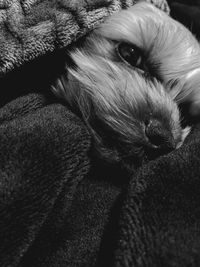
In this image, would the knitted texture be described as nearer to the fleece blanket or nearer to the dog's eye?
the fleece blanket

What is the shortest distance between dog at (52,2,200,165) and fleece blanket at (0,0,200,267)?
61 mm

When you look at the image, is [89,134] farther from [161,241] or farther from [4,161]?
[161,241]

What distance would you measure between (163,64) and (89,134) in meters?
0.39

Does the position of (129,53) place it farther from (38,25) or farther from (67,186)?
(67,186)

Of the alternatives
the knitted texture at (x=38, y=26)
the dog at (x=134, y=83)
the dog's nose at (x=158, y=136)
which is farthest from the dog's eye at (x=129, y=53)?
the dog's nose at (x=158, y=136)

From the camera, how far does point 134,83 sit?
991mm

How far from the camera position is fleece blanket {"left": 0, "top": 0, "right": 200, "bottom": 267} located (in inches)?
24.0

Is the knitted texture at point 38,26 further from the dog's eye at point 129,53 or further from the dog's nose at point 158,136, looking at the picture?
the dog's nose at point 158,136

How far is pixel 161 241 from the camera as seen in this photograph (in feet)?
1.91

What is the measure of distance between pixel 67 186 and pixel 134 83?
1.28 feet

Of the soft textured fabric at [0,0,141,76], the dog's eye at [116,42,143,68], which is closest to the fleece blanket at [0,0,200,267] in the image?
the soft textured fabric at [0,0,141,76]

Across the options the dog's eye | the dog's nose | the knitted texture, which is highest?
the knitted texture

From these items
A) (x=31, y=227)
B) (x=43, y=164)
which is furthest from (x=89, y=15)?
(x=31, y=227)

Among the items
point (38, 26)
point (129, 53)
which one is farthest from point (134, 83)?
point (38, 26)
